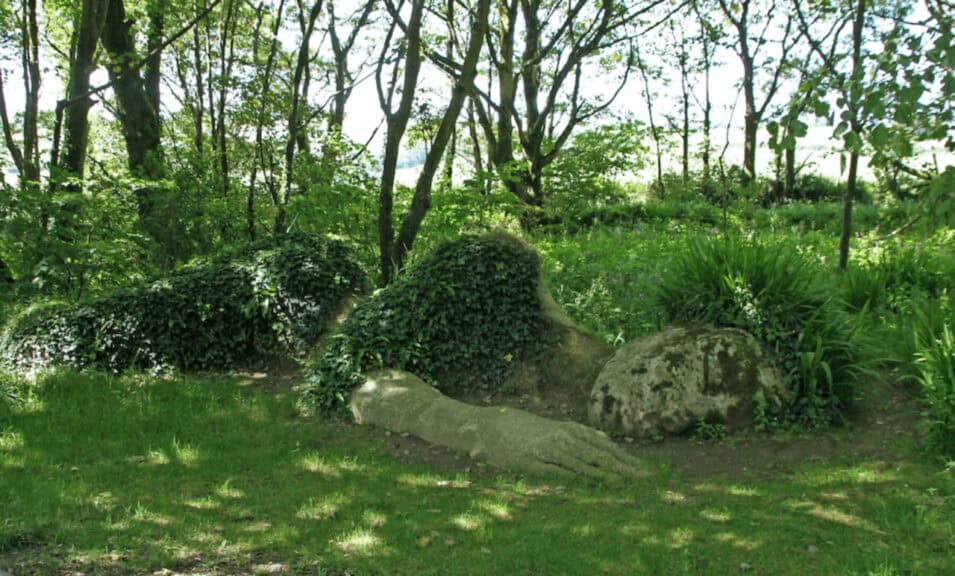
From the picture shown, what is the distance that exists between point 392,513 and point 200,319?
4693mm

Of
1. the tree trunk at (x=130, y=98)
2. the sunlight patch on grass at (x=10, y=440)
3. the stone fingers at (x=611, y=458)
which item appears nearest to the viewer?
the stone fingers at (x=611, y=458)

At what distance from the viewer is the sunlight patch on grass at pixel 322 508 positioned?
15.2ft

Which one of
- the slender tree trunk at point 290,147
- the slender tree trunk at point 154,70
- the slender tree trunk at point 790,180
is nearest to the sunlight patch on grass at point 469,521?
the slender tree trunk at point 290,147

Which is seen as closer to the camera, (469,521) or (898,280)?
(469,521)

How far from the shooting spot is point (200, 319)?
8.41 metres

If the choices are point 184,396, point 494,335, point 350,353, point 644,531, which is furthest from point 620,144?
point 644,531

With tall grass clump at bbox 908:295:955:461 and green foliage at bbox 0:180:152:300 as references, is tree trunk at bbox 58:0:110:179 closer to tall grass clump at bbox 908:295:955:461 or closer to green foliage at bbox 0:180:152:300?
green foliage at bbox 0:180:152:300

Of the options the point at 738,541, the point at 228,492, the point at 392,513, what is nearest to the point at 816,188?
the point at 738,541

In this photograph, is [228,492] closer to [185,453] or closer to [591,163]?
[185,453]

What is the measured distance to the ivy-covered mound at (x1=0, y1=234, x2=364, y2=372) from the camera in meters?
8.10

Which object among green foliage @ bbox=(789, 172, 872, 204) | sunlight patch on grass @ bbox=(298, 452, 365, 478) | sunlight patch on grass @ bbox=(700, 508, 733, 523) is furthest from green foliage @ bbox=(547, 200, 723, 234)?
sunlight patch on grass @ bbox=(700, 508, 733, 523)

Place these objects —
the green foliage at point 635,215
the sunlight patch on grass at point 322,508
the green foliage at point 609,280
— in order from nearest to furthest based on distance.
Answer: the sunlight patch on grass at point 322,508 < the green foliage at point 609,280 < the green foliage at point 635,215

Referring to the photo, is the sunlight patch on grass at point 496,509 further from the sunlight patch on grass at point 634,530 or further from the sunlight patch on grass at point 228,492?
the sunlight patch on grass at point 228,492

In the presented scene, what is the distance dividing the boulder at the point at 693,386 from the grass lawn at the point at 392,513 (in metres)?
0.72
